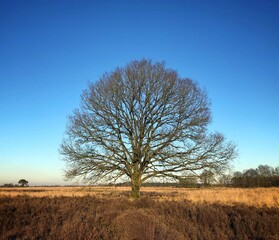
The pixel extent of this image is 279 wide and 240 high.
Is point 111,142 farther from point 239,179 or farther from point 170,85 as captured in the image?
point 239,179

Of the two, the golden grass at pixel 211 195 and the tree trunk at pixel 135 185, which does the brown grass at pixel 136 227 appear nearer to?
the golden grass at pixel 211 195

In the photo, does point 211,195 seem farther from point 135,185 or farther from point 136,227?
point 136,227

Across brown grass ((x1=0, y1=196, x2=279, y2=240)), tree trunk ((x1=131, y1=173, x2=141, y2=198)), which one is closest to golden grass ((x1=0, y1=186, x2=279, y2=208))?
Result: tree trunk ((x1=131, y1=173, x2=141, y2=198))

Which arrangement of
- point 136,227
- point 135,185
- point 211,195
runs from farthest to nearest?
1. point 211,195
2. point 135,185
3. point 136,227

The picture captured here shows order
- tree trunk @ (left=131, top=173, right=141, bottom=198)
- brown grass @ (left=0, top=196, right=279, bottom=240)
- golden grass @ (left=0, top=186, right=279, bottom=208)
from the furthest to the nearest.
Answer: tree trunk @ (left=131, top=173, right=141, bottom=198) → golden grass @ (left=0, top=186, right=279, bottom=208) → brown grass @ (left=0, top=196, right=279, bottom=240)

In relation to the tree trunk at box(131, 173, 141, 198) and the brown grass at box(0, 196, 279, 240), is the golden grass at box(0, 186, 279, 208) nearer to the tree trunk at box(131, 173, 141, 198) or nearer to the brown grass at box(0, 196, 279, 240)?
the tree trunk at box(131, 173, 141, 198)

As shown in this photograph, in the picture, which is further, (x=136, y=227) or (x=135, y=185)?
(x=135, y=185)

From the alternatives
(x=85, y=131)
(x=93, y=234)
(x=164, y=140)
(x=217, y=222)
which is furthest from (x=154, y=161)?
(x=93, y=234)

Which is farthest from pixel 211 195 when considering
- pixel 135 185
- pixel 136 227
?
pixel 136 227

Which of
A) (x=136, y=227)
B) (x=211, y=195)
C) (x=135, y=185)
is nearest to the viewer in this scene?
(x=136, y=227)

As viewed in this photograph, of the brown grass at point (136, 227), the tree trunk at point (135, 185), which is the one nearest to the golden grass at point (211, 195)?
the tree trunk at point (135, 185)

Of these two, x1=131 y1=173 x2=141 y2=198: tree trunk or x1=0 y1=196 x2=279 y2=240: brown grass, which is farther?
x1=131 y1=173 x2=141 y2=198: tree trunk

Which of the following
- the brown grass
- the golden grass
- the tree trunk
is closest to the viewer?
the brown grass

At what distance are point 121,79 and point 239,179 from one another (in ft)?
140
